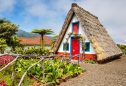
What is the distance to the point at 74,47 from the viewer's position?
2459 cm

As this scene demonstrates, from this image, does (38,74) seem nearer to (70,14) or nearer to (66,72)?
(66,72)

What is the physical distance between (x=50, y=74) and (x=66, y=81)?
3.94 ft

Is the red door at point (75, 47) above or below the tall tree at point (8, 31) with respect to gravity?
below

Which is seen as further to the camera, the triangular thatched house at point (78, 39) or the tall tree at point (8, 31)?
the tall tree at point (8, 31)

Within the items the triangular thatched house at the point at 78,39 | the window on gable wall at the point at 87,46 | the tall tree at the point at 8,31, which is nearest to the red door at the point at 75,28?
the triangular thatched house at the point at 78,39

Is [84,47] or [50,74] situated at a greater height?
[84,47]

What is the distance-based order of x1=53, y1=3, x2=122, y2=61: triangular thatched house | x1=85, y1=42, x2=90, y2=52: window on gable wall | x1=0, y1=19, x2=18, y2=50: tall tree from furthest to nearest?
x1=0, y1=19, x2=18, y2=50: tall tree, x1=85, y1=42, x2=90, y2=52: window on gable wall, x1=53, y1=3, x2=122, y2=61: triangular thatched house

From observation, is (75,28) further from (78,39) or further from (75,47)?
(75,47)

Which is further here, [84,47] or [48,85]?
[84,47]

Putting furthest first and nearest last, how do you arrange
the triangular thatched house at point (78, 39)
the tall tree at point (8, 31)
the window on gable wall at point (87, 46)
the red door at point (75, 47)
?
1. the tall tree at point (8, 31)
2. the red door at point (75, 47)
3. the window on gable wall at point (87, 46)
4. the triangular thatched house at point (78, 39)

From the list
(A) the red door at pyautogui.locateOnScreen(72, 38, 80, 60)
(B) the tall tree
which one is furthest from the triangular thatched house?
(B) the tall tree

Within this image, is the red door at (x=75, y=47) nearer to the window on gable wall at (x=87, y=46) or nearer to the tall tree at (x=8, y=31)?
the window on gable wall at (x=87, y=46)

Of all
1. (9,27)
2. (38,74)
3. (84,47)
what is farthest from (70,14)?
(9,27)

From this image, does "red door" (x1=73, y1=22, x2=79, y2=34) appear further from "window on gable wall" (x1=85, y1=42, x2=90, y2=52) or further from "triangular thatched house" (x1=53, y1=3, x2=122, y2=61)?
"window on gable wall" (x1=85, y1=42, x2=90, y2=52)
